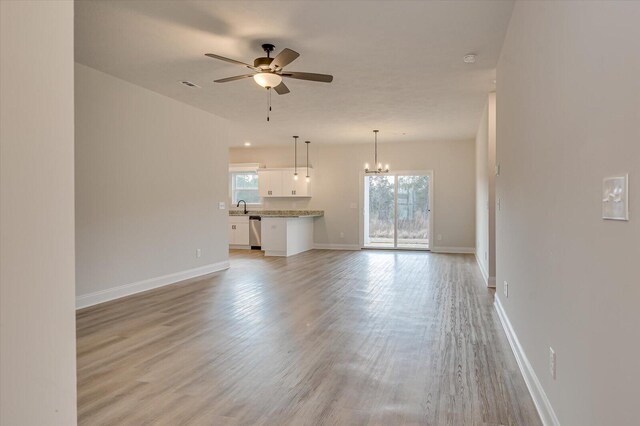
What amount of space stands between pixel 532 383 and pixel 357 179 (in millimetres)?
8382

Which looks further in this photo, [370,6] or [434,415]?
[370,6]

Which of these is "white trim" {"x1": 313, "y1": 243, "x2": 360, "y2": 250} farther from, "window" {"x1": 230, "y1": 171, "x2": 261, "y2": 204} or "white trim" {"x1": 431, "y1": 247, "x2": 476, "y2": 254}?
"window" {"x1": 230, "y1": 171, "x2": 261, "y2": 204}

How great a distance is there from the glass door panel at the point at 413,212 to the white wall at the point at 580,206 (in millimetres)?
7541

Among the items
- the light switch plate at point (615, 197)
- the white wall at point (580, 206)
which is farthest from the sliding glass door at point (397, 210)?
the light switch plate at point (615, 197)

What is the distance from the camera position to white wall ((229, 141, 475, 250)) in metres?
9.91

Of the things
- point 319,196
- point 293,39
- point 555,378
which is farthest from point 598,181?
point 319,196

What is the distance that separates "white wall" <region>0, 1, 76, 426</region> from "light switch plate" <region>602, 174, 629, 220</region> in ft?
5.00

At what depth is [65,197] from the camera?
45.3 inches

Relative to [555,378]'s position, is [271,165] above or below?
above

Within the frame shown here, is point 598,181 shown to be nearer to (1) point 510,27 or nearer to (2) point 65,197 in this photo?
(2) point 65,197

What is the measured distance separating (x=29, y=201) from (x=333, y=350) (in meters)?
2.58

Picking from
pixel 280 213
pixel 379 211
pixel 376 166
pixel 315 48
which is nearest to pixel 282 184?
pixel 280 213

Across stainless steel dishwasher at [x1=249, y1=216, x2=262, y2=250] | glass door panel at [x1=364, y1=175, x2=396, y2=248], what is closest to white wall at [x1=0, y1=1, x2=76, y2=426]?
stainless steel dishwasher at [x1=249, y1=216, x2=262, y2=250]

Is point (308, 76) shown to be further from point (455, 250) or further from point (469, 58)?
point (455, 250)
